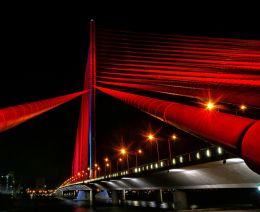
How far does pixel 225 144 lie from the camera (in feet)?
12.8

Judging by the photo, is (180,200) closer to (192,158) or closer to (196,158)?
(192,158)

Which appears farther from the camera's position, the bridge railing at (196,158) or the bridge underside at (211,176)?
the bridge underside at (211,176)

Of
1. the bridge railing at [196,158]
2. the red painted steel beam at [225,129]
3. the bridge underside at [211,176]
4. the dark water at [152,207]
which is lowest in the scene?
the dark water at [152,207]

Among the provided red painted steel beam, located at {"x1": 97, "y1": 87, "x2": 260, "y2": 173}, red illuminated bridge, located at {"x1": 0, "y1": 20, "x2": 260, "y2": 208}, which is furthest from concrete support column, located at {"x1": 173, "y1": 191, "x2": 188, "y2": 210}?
red painted steel beam, located at {"x1": 97, "y1": 87, "x2": 260, "y2": 173}

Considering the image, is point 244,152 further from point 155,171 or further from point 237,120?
point 155,171

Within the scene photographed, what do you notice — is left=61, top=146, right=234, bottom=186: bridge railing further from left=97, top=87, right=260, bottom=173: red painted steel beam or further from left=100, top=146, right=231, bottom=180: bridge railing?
left=97, top=87, right=260, bottom=173: red painted steel beam

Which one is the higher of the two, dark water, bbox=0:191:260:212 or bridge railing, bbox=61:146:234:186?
bridge railing, bbox=61:146:234:186

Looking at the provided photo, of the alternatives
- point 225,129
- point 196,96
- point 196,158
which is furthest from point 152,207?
point 225,129

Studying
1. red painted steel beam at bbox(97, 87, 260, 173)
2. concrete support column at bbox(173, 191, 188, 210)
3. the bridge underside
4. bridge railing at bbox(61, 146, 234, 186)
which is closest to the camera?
red painted steel beam at bbox(97, 87, 260, 173)

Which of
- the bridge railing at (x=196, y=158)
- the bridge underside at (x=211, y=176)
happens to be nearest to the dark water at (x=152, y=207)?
the bridge underside at (x=211, y=176)

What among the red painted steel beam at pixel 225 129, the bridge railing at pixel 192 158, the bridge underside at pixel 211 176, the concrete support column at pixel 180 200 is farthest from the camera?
the concrete support column at pixel 180 200

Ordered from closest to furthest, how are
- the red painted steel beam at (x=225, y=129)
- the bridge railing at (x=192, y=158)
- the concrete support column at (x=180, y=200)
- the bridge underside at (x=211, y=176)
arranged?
the red painted steel beam at (x=225, y=129), the bridge railing at (x=192, y=158), the bridge underside at (x=211, y=176), the concrete support column at (x=180, y=200)

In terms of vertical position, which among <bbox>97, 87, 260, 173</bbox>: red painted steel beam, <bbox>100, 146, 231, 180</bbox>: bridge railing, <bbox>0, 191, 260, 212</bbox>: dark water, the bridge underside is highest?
<bbox>100, 146, 231, 180</bbox>: bridge railing

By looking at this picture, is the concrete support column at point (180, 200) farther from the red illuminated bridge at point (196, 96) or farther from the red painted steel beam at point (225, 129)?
the red painted steel beam at point (225, 129)
